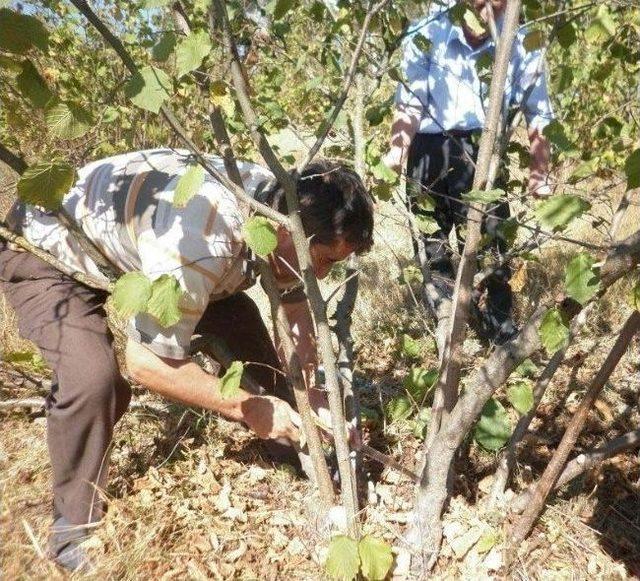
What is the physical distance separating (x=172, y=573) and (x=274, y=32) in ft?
6.43

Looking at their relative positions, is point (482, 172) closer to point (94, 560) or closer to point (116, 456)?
point (94, 560)

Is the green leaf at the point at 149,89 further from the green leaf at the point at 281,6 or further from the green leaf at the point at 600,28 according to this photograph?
the green leaf at the point at 600,28

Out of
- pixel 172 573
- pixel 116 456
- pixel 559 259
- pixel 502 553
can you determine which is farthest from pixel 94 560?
pixel 559 259

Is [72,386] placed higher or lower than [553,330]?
lower

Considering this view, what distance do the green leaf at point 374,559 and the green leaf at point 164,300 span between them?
865mm

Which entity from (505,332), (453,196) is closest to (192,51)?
(453,196)

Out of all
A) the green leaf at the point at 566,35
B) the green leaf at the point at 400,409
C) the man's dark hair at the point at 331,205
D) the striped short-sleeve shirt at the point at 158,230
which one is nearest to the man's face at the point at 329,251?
the man's dark hair at the point at 331,205

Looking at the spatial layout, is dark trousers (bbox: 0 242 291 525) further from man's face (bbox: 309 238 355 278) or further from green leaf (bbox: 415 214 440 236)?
green leaf (bbox: 415 214 440 236)

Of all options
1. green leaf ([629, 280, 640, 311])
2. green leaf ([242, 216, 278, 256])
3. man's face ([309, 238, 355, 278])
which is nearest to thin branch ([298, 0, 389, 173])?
green leaf ([242, 216, 278, 256])

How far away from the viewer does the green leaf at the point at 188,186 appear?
1.08 meters

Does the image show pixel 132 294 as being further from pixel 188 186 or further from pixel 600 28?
pixel 600 28

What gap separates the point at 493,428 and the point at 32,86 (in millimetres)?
1732

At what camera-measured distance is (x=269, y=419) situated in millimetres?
1671

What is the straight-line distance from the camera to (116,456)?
6.92 feet
